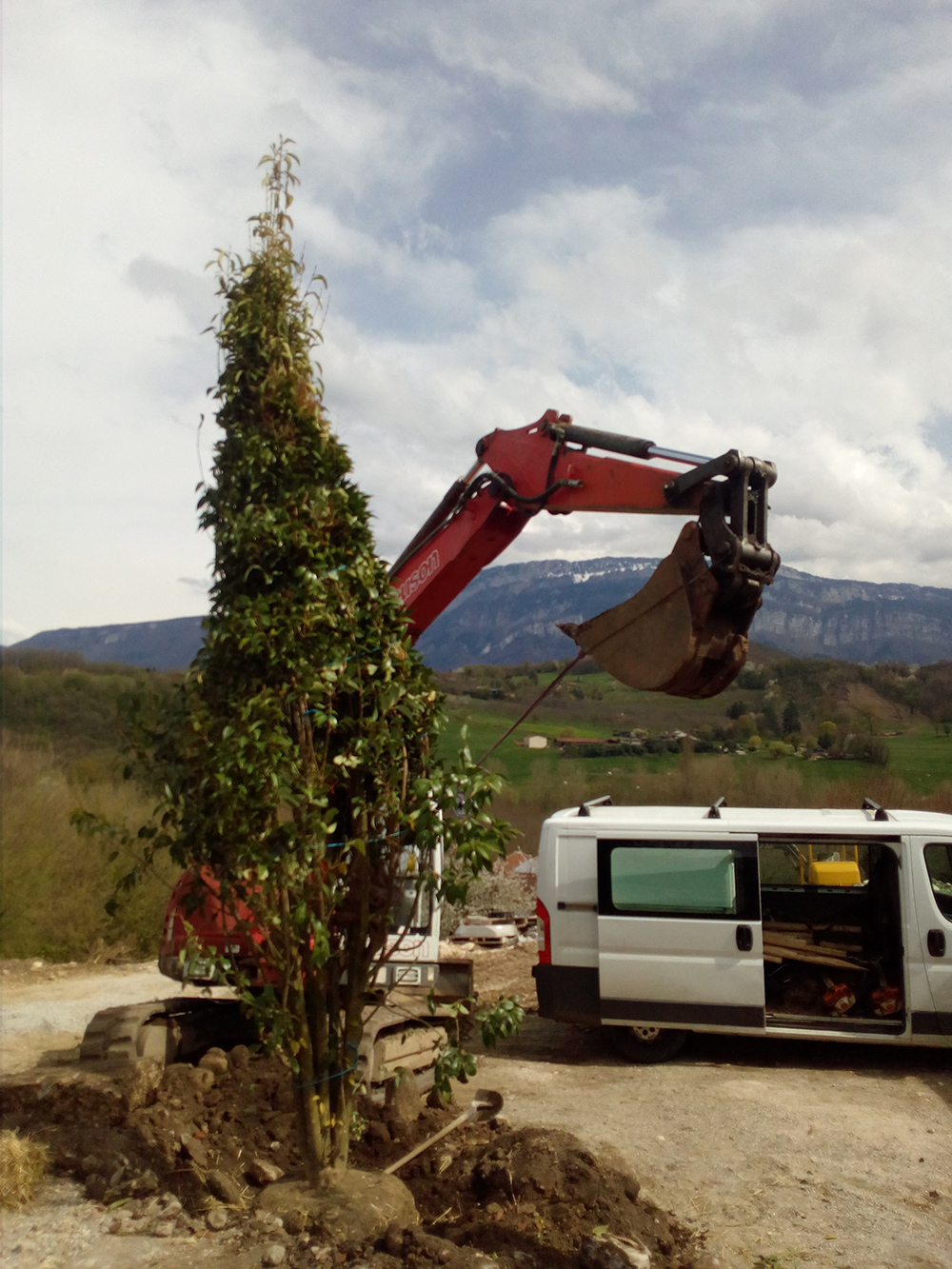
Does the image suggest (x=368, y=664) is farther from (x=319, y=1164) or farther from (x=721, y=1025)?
(x=721, y=1025)

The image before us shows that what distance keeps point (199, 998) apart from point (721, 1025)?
437cm

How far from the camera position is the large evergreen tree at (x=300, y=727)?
4367 mm

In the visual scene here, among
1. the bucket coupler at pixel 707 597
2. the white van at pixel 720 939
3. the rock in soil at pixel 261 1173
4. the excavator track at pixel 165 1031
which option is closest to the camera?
the bucket coupler at pixel 707 597

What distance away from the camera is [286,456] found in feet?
15.6

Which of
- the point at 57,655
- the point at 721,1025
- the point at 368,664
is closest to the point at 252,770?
the point at 368,664

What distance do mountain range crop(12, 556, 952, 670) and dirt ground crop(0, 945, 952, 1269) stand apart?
3.19m

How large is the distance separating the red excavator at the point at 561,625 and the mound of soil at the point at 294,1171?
1.82 feet

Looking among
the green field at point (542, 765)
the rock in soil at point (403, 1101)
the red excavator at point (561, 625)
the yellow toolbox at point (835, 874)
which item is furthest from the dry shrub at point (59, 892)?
the yellow toolbox at point (835, 874)

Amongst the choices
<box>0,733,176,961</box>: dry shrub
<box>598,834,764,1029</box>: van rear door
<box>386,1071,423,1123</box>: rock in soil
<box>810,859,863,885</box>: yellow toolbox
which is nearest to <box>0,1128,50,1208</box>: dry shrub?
<box>386,1071,423,1123</box>: rock in soil

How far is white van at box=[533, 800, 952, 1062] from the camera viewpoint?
843cm

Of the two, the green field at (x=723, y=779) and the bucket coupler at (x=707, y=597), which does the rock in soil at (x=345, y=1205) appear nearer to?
the bucket coupler at (x=707, y=597)

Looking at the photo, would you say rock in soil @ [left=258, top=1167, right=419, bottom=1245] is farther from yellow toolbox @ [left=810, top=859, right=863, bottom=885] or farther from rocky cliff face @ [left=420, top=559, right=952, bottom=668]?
yellow toolbox @ [left=810, top=859, right=863, bottom=885]

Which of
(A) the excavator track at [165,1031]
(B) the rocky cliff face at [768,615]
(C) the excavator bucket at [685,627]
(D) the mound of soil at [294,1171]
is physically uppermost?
(B) the rocky cliff face at [768,615]

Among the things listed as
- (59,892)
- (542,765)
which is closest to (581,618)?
(542,765)
